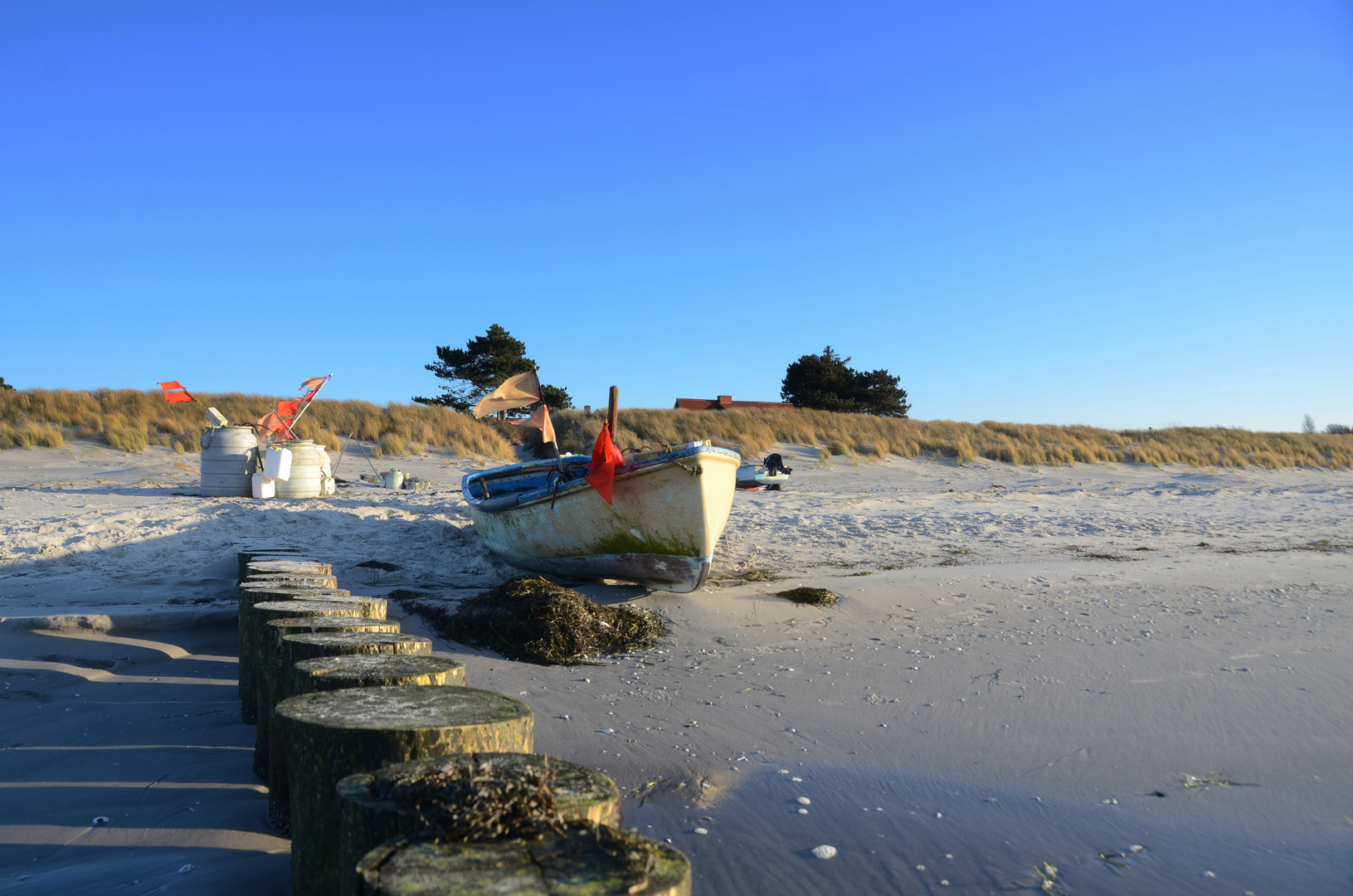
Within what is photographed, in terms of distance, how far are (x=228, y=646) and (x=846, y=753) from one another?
5.11 metres

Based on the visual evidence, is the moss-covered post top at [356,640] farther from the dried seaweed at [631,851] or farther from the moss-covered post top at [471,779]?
the dried seaweed at [631,851]

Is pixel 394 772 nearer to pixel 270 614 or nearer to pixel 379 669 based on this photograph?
pixel 379 669

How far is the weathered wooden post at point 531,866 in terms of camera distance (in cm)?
157

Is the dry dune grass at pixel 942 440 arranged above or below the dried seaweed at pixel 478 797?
above

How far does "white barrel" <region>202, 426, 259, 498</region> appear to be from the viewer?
1355 cm

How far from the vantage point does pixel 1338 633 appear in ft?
21.7

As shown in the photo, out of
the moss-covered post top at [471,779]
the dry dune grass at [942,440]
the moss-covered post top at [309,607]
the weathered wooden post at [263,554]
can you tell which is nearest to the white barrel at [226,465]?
the weathered wooden post at [263,554]

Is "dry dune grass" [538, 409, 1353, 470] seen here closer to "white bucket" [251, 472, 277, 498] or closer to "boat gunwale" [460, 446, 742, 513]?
"white bucket" [251, 472, 277, 498]

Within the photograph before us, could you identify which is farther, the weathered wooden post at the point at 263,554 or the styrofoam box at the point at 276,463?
the styrofoam box at the point at 276,463

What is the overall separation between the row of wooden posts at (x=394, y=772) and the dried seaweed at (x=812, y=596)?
15.1 feet

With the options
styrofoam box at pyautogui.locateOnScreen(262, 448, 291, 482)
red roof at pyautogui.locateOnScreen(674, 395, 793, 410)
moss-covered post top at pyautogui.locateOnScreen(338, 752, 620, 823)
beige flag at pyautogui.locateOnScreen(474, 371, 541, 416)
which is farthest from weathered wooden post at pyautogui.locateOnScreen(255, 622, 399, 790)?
red roof at pyautogui.locateOnScreen(674, 395, 793, 410)

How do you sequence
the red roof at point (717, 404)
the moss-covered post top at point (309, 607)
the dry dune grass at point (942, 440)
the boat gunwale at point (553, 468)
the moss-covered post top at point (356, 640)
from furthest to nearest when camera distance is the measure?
the red roof at point (717, 404) < the dry dune grass at point (942, 440) < the boat gunwale at point (553, 468) < the moss-covered post top at point (309, 607) < the moss-covered post top at point (356, 640)

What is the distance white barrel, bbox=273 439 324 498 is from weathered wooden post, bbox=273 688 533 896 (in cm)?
1228

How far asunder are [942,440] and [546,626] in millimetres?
21636
